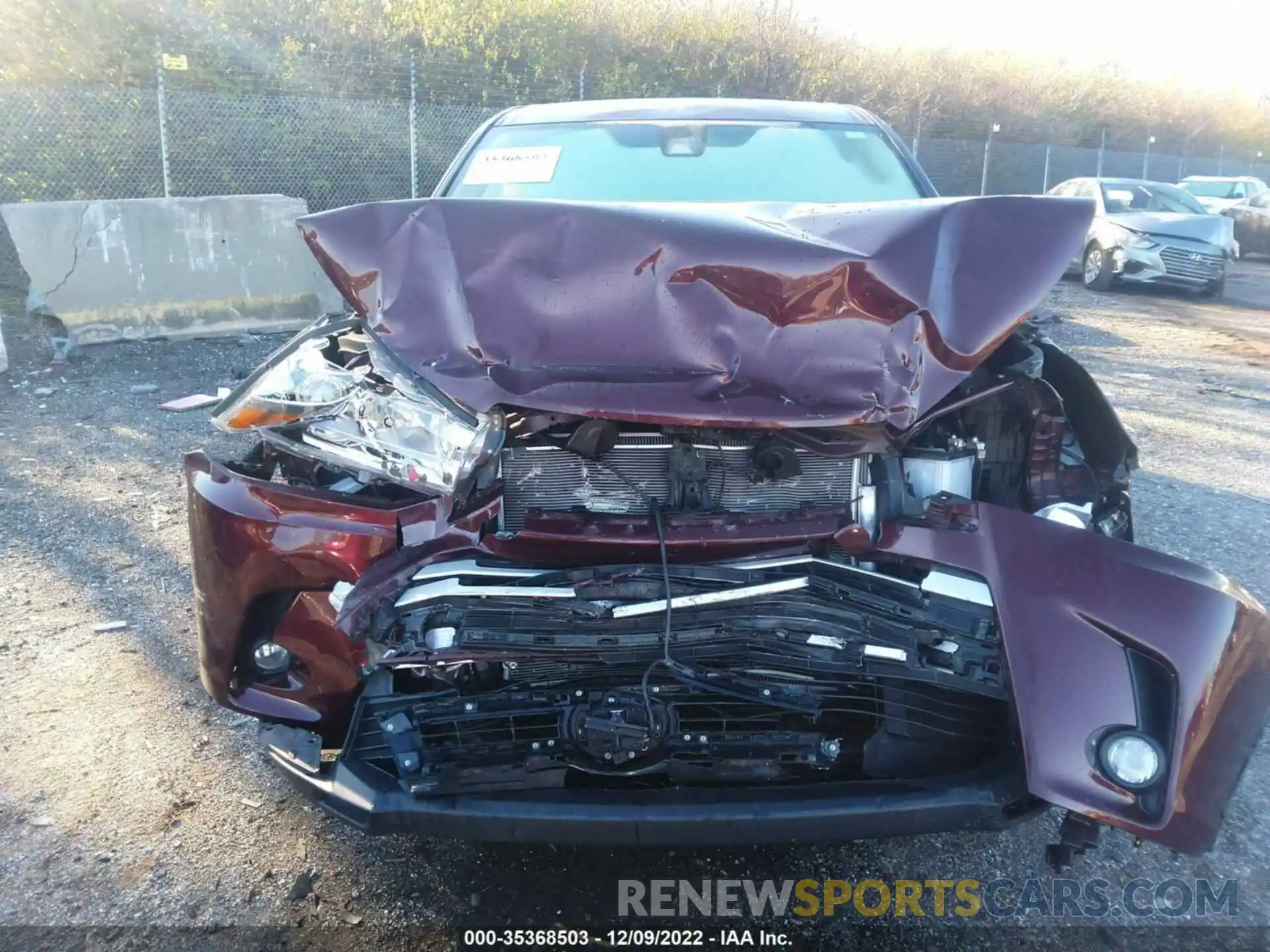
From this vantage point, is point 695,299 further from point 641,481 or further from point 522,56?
point 522,56

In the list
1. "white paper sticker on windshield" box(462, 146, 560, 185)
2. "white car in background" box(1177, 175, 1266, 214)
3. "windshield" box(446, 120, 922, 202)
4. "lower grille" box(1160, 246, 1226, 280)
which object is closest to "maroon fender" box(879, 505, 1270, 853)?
"windshield" box(446, 120, 922, 202)

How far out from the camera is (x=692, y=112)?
385 cm

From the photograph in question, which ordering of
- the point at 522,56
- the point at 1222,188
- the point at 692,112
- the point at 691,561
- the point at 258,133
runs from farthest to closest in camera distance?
the point at 1222,188 → the point at 522,56 → the point at 258,133 → the point at 692,112 → the point at 691,561

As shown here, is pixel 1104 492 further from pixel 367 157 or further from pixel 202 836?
pixel 367 157

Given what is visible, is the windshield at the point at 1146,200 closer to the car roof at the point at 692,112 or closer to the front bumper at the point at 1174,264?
the front bumper at the point at 1174,264

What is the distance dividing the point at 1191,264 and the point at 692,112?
37.0ft

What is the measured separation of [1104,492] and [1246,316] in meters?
11.3

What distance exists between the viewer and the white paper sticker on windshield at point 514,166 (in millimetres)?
Result: 3605

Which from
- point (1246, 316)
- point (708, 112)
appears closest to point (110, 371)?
point (708, 112)

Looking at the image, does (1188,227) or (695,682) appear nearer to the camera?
(695,682)

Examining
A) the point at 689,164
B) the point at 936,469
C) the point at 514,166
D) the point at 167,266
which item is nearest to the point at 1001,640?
the point at 936,469

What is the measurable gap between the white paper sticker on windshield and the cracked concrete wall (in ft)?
11.5

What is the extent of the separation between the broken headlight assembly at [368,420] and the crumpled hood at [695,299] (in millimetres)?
64

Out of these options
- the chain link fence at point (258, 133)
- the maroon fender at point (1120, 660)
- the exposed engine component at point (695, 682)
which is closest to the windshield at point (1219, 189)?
the chain link fence at point (258, 133)
